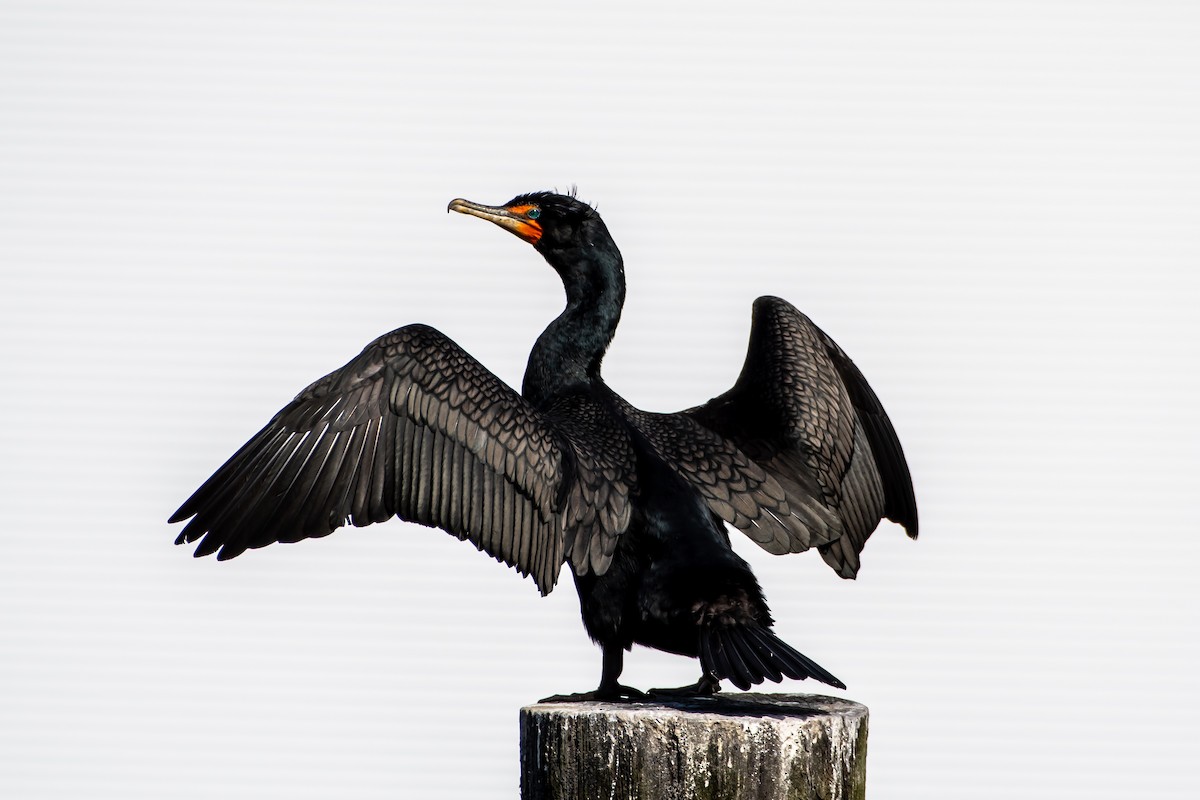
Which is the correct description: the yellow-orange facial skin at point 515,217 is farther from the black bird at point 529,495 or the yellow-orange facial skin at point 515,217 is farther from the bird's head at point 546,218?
the black bird at point 529,495

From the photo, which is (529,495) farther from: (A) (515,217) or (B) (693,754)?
(A) (515,217)

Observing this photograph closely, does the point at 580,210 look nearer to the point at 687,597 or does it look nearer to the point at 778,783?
the point at 687,597

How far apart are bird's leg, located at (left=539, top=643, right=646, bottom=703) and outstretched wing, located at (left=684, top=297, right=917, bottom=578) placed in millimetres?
879

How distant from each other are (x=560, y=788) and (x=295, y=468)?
1.40m

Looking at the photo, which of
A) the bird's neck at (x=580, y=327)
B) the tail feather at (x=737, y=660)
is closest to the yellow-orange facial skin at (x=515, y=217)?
the bird's neck at (x=580, y=327)

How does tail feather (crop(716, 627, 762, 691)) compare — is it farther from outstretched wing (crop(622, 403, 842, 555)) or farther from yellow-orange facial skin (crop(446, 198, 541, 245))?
yellow-orange facial skin (crop(446, 198, 541, 245))

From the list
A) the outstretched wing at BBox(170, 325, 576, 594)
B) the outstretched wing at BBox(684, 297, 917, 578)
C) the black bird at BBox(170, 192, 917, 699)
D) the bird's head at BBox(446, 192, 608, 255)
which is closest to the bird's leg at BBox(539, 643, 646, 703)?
the black bird at BBox(170, 192, 917, 699)

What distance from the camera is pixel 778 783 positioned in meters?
4.37

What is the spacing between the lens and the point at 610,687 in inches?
199

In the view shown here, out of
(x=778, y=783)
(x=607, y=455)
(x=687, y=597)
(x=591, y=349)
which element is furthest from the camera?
(x=591, y=349)

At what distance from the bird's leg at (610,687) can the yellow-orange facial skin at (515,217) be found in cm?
172

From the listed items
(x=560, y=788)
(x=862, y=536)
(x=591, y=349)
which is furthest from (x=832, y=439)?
(x=560, y=788)

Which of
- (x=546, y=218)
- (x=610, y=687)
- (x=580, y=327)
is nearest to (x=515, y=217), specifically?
(x=546, y=218)

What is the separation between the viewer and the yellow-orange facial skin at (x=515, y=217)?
584 centimetres
